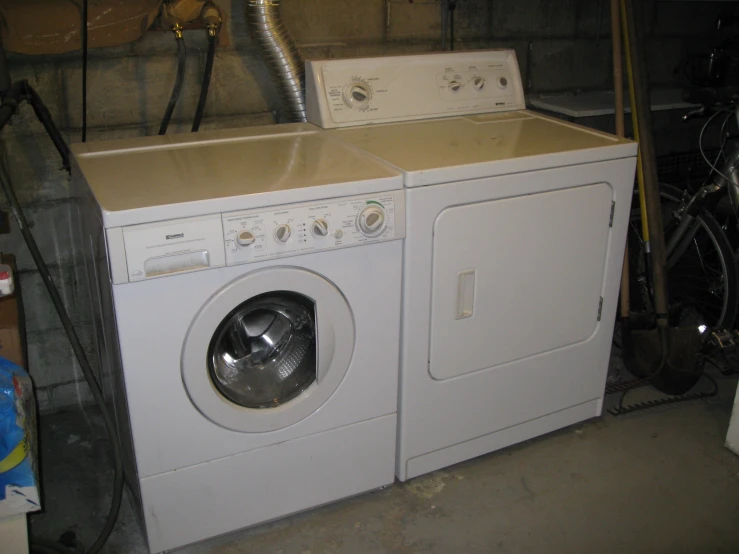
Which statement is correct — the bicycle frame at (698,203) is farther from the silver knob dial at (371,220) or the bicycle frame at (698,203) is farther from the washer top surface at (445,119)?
the silver knob dial at (371,220)

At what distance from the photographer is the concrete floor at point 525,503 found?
1.78 m

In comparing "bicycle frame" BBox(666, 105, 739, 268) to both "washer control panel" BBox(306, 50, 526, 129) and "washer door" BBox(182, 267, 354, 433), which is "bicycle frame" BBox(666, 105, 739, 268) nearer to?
"washer control panel" BBox(306, 50, 526, 129)

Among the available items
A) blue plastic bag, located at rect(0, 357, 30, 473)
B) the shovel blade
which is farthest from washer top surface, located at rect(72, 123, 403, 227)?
the shovel blade

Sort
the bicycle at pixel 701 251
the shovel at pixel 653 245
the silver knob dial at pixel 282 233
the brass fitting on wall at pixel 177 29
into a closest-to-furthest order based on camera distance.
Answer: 1. the silver knob dial at pixel 282 233
2. the brass fitting on wall at pixel 177 29
3. the shovel at pixel 653 245
4. the bicycle at pixel 701 251

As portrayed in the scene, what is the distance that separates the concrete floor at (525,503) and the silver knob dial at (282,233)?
81 cm

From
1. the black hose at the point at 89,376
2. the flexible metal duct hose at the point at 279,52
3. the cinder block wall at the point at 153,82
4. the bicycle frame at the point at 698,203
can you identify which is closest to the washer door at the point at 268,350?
the black hose at the point at 89,376

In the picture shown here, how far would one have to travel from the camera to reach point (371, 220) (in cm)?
162

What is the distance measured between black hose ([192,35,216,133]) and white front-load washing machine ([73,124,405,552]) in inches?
7.1

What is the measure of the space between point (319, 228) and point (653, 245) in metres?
1.30

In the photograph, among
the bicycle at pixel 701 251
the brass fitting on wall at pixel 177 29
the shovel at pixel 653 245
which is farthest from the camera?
the bicycle at pixel 701 251

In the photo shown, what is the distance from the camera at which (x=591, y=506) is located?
6.26ft

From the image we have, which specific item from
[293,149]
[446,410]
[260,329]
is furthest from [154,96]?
[446,410]

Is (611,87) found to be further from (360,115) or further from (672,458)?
(672,458)

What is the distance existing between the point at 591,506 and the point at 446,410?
0.47 m
